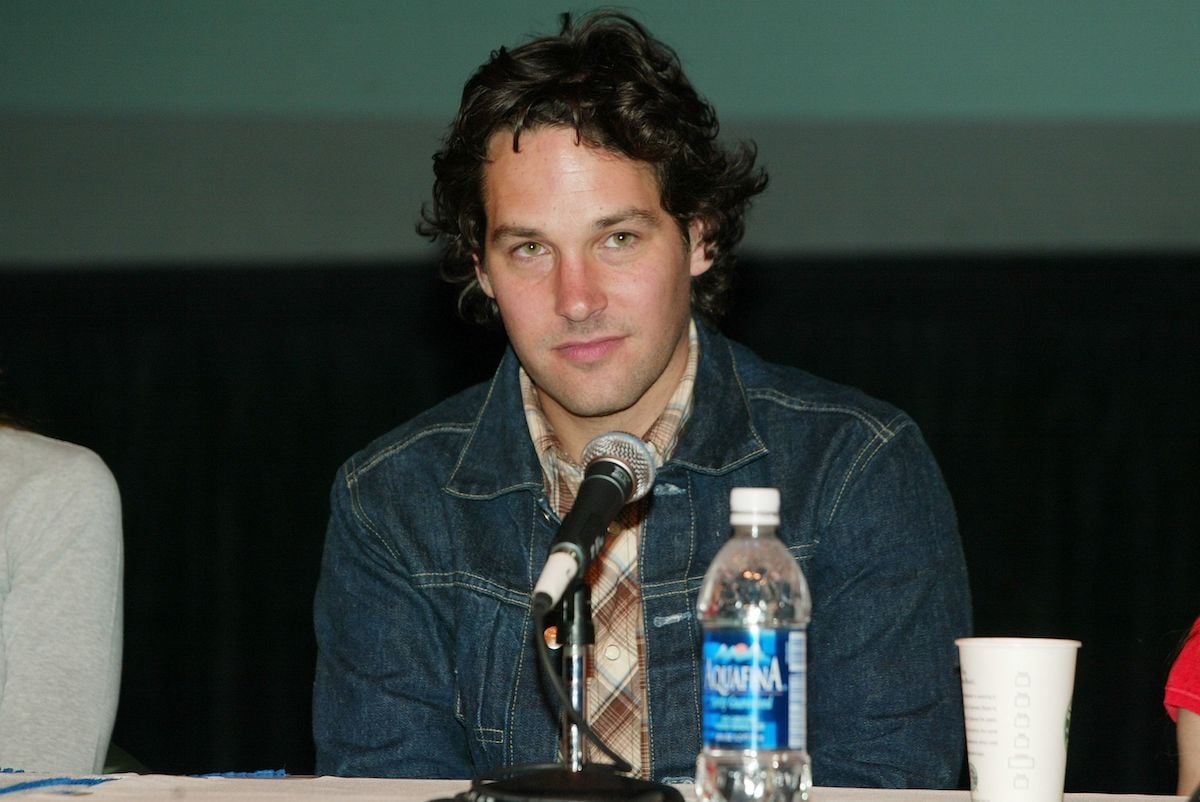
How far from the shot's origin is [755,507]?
1075 mm

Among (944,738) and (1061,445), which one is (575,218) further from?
(1061,445)

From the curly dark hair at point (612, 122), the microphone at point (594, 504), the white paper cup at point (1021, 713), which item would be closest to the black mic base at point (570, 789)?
the microphone at point (594, 504)

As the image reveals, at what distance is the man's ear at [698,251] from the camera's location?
2.19 metres

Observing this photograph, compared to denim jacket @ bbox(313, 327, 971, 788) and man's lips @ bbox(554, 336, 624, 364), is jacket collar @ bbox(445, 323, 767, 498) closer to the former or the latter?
denim jacket @ bbox(313, 327, 971, 788)

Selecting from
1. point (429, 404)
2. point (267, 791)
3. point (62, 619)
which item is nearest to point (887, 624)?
point (267, 791)

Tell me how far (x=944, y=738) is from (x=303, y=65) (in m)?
2.61

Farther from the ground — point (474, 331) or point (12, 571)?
point (474, 331)

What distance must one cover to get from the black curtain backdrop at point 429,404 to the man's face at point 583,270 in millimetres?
1633

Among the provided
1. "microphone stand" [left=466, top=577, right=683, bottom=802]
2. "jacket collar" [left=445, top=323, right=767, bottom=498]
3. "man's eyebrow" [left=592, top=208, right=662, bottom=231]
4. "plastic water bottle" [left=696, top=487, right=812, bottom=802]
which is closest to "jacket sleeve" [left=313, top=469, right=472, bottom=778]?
"jacket collar" [left=445, top=323, right=767, bottom=498]

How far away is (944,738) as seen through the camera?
1.75 metres

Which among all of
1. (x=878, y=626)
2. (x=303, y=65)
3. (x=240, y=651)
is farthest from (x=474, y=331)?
(x=878, y=626)

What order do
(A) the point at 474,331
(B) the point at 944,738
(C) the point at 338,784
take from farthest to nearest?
1. (A) the point at 474,331
2. (B) the point at 944,738
3. (C) the point at 338,784

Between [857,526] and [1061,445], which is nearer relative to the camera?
[857,526]

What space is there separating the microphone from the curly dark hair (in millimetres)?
Result: 874
